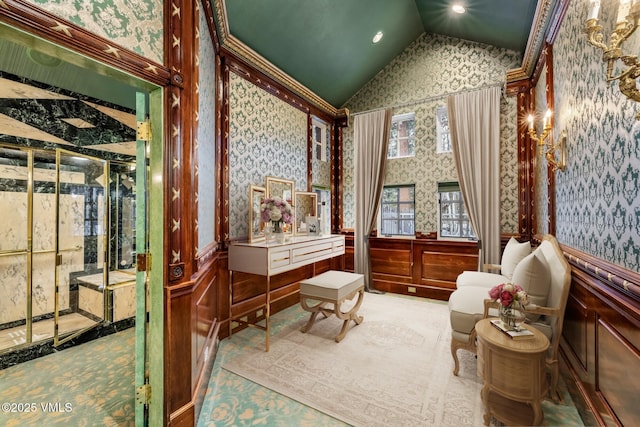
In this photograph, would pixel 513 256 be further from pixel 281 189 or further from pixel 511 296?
pixel 281 189

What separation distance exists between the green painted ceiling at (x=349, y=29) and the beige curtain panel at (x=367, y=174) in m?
0.82

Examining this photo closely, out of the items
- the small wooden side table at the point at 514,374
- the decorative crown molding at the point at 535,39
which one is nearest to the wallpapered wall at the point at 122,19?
the small wooden side table at the point at 514,374

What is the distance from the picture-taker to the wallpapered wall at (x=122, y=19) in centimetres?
124

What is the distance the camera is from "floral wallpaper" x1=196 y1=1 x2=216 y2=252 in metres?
2.25

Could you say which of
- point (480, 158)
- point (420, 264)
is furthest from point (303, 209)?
point (480, 158)

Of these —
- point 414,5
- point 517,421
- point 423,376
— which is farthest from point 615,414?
point 414,5

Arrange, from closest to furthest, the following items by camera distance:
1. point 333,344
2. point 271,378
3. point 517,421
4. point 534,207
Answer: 1. point 517,421
2. point 271,378
3. point 333,344
4. point 534,207

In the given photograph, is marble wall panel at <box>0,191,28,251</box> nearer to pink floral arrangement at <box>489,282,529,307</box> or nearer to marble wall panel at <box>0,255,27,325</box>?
marble wall panel at <box>0,255,27,325</box>

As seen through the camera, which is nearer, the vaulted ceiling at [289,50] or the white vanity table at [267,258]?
the vaulted ceiling at [289,50]

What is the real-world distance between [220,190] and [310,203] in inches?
71.2

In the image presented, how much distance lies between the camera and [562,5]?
97.5 inches

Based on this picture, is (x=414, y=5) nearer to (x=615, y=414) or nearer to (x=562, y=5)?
(x=562, y=5)

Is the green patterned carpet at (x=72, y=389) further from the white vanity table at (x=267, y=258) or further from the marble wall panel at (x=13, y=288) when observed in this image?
the white vanity table at (x=267, y=258)

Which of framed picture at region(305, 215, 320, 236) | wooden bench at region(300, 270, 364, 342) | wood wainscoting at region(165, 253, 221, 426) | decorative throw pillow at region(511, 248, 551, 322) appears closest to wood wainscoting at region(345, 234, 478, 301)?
framed picture at region(305, 215, 320, 236)
